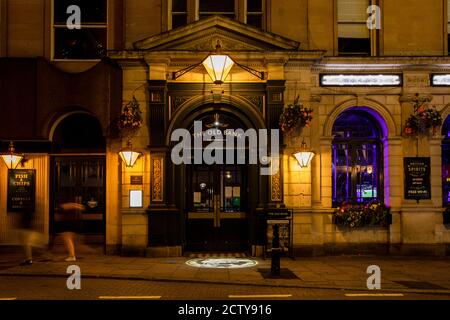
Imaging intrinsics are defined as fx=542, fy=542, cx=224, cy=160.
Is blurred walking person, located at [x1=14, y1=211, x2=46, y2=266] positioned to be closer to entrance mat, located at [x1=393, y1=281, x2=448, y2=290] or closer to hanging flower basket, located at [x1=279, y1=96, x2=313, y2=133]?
hanging flower basket, located at [x1=279, y1=96, x2=313, y2=133]

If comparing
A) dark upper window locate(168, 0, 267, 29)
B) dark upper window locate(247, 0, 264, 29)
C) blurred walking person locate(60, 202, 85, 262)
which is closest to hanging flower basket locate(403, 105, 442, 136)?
→ dark upper window locate(168, 0, 267, 29)

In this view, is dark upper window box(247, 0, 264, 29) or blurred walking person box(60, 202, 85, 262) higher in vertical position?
dark upper window box(247, 0, 264, 29)

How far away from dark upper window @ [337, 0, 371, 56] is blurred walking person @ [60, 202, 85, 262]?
30.3 ft

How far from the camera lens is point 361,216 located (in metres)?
15.8

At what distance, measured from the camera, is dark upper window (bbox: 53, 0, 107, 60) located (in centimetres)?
1653

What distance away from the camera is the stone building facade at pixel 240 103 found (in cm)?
1540

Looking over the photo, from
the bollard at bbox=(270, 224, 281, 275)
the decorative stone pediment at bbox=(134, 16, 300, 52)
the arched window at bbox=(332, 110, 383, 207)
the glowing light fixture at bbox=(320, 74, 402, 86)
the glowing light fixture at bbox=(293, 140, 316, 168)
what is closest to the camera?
the bollard at bbox=(270, 224, 281, 275)

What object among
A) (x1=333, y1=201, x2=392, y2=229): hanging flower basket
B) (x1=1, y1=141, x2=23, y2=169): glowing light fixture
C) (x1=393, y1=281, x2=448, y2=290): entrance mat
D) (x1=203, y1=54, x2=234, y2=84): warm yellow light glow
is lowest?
(x1=393, y1=281, x2=448, y2=290): entrance mat

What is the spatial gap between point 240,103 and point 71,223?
6.00m

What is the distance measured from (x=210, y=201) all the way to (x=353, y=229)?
4.30 m

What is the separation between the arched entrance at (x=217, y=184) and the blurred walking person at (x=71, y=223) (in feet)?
9.94

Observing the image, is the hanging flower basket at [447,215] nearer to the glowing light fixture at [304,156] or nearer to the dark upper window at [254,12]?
the glowing light fixture at [304,156]

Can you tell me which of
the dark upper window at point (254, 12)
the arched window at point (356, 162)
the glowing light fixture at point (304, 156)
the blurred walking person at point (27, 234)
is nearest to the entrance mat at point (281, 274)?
the glowing light fixture at point (304, 156)

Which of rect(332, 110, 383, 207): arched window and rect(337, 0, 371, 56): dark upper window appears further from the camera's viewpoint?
rect(337, 0, 371, 56): dark upper window
